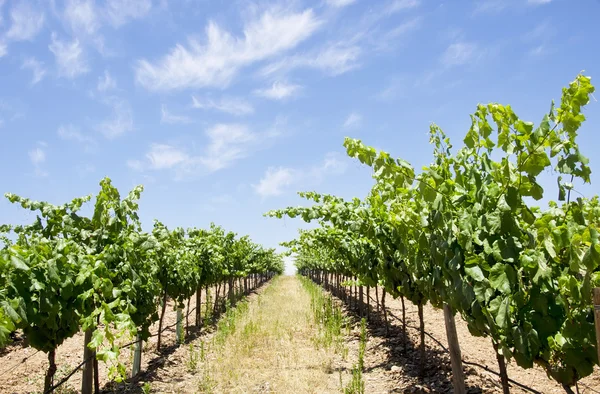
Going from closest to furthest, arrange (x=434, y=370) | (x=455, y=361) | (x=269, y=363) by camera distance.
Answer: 1. (x=455, y=361)
2. (x=434, y=370)
3. (x=269, y=363)

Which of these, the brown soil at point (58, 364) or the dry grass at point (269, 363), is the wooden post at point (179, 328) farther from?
the dry grass at point (269, 363)

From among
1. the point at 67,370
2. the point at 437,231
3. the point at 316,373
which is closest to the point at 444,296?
the point at 437,231

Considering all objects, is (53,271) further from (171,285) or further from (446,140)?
(171,285)

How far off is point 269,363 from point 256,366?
33cm

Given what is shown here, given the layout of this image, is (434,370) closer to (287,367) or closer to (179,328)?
(287,367)

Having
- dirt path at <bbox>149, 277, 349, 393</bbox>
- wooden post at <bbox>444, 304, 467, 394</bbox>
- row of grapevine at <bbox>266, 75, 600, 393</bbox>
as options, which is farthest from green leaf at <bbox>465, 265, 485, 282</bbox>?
dirt path at <bbox>149, 277, 349, 393</bbox>

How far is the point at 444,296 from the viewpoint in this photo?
13.1 feet

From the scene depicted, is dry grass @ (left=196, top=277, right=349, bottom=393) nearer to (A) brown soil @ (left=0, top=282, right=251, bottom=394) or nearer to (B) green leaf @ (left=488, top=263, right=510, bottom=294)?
(A) brown soil @ (left=0, top=282, right=251, bottom=394)

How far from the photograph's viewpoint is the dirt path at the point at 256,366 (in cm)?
674

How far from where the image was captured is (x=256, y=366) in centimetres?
775

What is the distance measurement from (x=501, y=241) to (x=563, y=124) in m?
0.92

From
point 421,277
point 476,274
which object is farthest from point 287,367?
point 476,274

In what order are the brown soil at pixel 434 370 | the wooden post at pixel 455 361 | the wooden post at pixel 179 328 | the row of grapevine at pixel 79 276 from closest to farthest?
the row of grapevine at pixel 79 276
the wooden post at pixel 455 361
the brown soil at pixel 434 370
the wooden post at pixel 179 328

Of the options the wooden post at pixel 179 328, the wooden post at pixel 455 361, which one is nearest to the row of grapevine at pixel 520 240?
the wooden post at pixel 455 361
